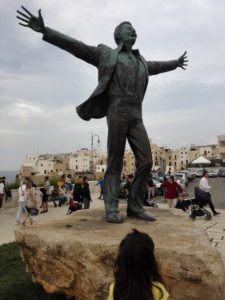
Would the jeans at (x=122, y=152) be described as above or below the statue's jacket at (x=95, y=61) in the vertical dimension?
below

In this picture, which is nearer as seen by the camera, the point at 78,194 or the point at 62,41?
the point at 62,41

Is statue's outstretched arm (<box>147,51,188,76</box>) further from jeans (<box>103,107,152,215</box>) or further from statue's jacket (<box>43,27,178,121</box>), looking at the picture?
jeans (<box>103,107,152,215</box>)

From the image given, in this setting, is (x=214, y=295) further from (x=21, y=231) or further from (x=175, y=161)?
(x=175, y=161)

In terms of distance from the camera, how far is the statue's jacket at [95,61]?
498 centimetres

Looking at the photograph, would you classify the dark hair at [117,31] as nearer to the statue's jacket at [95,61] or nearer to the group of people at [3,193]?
the statue's jacket at [95,61]

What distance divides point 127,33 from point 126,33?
0.02 m

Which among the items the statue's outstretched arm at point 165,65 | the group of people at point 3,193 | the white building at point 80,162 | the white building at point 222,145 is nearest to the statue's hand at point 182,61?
the statue's outstretched arm at point 165,65

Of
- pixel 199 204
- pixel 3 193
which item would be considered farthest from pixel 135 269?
pixel 3 193

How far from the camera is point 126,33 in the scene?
539 cm

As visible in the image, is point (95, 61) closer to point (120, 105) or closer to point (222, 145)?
point (120, 105)

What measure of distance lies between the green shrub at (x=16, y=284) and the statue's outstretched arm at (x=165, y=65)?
3.87 m

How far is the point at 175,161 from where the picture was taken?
4375 inches

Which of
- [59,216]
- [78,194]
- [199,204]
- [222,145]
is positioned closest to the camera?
[78,194]

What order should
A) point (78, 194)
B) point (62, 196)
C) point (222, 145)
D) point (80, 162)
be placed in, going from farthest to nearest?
point (80, 162), point (222, 145), point (62, 196), point (78, 194)
